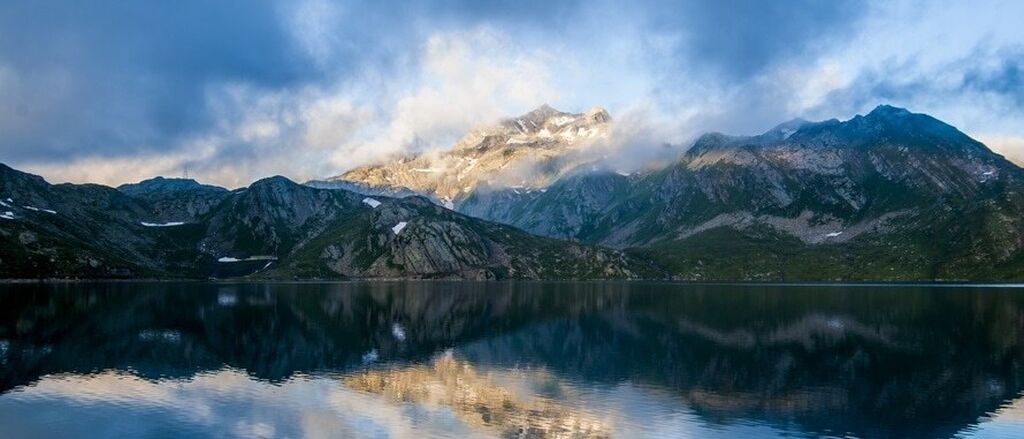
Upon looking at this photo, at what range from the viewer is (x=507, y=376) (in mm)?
77750

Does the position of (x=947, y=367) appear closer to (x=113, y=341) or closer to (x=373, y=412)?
(x=373, y=412)

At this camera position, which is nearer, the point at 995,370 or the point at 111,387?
the point at 111,387

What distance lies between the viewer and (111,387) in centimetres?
6700

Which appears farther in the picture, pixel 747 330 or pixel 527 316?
pixel 527 316

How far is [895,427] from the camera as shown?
5484cm

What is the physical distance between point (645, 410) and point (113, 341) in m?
78.4

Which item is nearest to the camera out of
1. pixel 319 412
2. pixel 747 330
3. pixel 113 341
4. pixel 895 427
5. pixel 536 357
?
pixel 895 427

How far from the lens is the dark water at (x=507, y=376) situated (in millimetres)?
54750

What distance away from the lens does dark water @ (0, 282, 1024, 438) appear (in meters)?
54.8

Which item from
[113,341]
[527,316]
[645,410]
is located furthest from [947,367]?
[113,341]

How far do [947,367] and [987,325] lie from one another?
53.7 metres

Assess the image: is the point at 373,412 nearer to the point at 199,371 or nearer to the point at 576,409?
the point at 576,409

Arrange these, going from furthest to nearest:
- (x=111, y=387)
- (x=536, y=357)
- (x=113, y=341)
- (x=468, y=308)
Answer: (x=468, y=308)
(x=113, y=341)
(x=536, y=357)
(x=111, y=387)

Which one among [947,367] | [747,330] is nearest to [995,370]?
[947,367]
